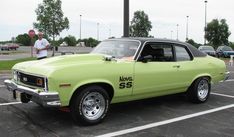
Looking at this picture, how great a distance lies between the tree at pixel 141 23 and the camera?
49.2 meters

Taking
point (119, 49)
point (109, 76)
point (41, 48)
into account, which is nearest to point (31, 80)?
point (109, 76)

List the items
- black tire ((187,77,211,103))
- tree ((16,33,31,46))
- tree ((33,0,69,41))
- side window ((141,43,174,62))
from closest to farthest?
1. side window ((141,43,174,62))
2. black tire ((187,77,211,103))
3. tree ((33,0,69,41))
4. tree ((16,33,31,46))

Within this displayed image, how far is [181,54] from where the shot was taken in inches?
316

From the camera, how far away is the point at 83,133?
568 cm

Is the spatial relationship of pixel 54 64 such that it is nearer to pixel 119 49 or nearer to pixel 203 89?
pixel 119 49

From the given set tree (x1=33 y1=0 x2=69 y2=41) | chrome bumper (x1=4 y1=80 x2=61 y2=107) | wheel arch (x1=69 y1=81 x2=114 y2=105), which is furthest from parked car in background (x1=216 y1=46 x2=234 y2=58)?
chrome bumper (x1=4 y1=80 x2=61 y2=107)

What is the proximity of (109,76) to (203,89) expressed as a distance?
311 cm

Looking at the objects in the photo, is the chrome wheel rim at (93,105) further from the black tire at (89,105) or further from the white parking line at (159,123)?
the white parking line at (159,123)

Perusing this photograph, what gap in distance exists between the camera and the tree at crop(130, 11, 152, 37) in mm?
49228

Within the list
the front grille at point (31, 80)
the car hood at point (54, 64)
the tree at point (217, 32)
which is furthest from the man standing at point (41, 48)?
the tree at point (217, 32)

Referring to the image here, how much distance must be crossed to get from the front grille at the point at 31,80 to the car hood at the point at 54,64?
8 cm

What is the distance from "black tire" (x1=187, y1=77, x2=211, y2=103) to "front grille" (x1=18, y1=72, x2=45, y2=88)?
3.72m

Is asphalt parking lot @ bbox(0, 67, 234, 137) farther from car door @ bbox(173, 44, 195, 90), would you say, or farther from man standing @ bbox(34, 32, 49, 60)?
man standing @ bbox(34, 32, 49, 60)

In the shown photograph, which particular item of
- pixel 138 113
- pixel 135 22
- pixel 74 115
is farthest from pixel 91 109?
pixel 135 22
